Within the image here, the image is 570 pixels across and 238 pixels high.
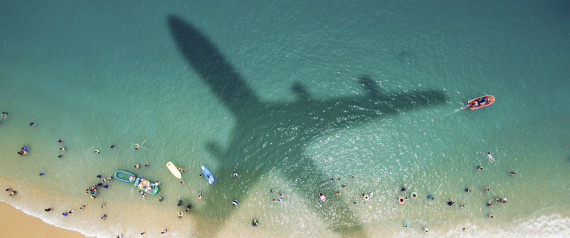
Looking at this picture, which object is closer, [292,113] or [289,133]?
[289,133]

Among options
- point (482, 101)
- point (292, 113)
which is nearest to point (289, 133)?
point (292, 113)

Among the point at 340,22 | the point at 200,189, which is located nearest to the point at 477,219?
the point at 340,22

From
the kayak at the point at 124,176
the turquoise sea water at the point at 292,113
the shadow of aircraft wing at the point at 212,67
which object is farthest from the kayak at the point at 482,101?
the kayak at the point at 124,176

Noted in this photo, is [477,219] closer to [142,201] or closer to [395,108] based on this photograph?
[395,108]

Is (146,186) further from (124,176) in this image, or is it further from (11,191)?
(11,191)

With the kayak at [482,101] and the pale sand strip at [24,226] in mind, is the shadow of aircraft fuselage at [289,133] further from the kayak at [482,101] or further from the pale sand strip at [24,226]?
the pale sand strip at [24,226]

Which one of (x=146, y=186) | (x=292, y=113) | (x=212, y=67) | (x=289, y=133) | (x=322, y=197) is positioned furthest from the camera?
(x=212, y=67)
